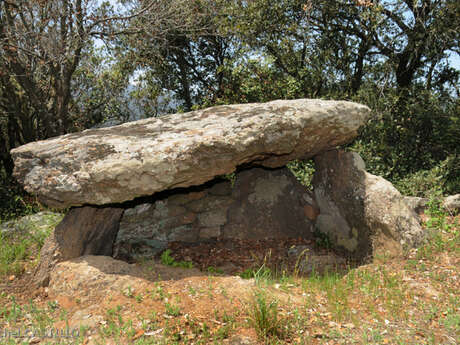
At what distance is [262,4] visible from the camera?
895 cm

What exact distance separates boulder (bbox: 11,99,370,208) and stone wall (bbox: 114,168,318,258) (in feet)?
5.18

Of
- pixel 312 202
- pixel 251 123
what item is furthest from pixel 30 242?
pixel 312 202

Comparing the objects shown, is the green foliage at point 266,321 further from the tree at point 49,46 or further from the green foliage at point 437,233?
the tree at point 49,46

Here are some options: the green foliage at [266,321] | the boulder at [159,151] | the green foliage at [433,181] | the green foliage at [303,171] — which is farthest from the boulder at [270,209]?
the green foliage at [266,321]

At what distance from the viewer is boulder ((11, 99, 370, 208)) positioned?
14.5ft

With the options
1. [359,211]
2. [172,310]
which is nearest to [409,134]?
[359,211]

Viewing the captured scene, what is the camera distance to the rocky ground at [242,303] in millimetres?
3477

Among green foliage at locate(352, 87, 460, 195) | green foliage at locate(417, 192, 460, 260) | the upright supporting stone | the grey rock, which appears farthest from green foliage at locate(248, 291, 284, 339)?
green foliage at locate(352, 87, 460, 195)

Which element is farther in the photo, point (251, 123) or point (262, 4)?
point (262, 4)

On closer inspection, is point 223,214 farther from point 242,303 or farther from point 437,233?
point 437,233

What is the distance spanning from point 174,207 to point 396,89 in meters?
6.26

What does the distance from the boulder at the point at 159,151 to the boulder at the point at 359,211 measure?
40.1 inches

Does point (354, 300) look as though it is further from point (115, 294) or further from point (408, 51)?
point (408, 51)

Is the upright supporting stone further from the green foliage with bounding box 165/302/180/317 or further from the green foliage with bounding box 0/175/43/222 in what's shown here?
the green foliage with bounding box 0/175/43/222
